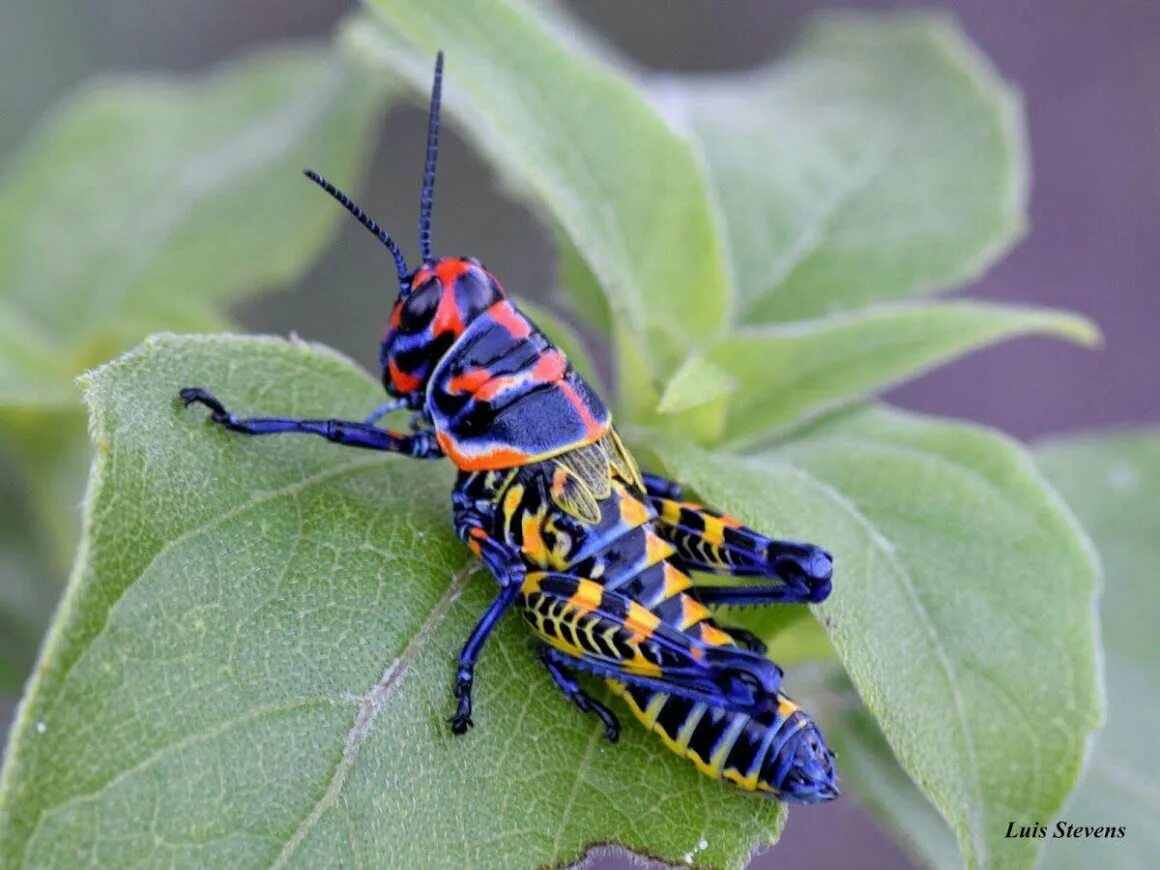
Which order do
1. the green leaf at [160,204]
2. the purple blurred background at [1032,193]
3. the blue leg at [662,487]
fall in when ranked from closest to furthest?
1. the blue leg at [662,487]
2. the green leaf at [160,204]
3. the purple blurred background at [1032,193]

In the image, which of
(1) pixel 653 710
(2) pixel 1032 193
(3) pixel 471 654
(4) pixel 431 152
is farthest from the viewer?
(2) pixel 1032 193

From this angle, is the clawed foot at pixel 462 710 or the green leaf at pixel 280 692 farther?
the clawed foot at pixel 462 710

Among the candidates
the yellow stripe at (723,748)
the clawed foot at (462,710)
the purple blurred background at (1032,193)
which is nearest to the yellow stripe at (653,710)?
the yellow stripe at (723,748)

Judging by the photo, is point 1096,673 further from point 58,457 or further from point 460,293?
point 58,457

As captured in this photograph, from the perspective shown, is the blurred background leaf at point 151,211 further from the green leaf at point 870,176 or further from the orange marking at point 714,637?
the orange marking at point 714,637

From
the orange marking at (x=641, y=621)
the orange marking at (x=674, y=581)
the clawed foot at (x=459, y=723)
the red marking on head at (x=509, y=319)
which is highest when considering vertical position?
the red marking on head at (x=509, y=319)

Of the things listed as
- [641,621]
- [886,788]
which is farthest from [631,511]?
[886,788]

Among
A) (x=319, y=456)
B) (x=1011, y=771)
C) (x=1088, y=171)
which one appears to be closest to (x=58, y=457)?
(x=319, y=456)

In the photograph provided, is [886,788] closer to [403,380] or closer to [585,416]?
[585,416]

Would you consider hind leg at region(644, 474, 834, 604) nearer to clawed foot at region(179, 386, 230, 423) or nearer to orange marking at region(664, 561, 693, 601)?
orange marking at region(664, 561, 693, 601)
